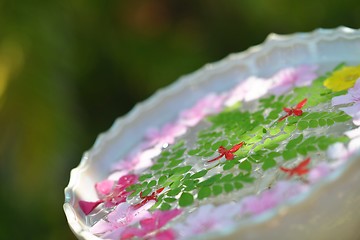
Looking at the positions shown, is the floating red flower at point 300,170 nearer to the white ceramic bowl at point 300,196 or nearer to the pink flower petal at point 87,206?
the white ceramic bowl at point 300,196

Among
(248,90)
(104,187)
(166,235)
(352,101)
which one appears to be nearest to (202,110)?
(248,90)

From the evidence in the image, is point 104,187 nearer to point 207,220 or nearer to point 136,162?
point 136,162

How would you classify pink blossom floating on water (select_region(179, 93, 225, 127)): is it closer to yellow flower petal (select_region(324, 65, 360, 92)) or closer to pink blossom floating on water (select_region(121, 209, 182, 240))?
yellow flower petal (select_region(324, 65, 360, 92))

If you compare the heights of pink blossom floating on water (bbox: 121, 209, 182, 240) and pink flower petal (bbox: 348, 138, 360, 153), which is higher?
pink flower petal (bbox: 348, 138, 360, 153)

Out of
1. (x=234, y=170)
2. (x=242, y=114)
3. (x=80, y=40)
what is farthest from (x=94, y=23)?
(x=234, y=170)

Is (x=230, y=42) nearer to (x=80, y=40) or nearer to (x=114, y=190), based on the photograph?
(x=80, y=40)

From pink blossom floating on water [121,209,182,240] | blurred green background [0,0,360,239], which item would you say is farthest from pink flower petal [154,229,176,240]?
blurred green background [0,0,360,239]

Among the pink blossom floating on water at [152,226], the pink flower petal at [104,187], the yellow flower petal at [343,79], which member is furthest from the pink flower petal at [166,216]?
the yellow flower petal at [343,79]
